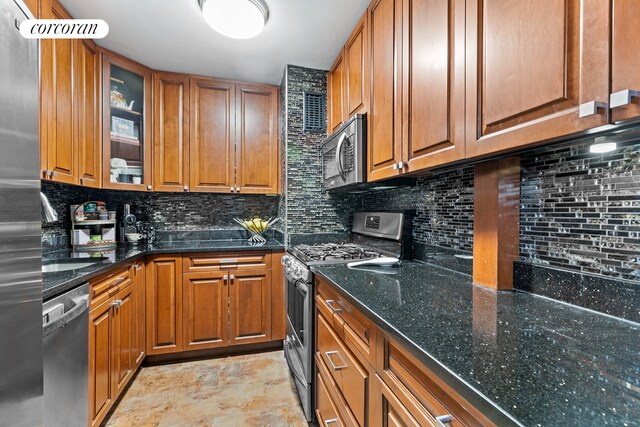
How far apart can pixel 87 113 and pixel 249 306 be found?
6.06ft

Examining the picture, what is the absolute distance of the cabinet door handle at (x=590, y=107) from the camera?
58 centimetres

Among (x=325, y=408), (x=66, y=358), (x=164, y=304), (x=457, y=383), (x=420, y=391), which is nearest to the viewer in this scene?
(x=457, y=383)

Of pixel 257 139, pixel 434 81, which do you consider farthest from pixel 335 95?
pixel 434 81

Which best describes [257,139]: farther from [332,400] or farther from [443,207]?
[332,400]

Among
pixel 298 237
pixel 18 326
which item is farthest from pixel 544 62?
pixel 298 237

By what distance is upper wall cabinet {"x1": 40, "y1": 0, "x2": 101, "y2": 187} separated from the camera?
156 centimetres

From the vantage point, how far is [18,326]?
695mm

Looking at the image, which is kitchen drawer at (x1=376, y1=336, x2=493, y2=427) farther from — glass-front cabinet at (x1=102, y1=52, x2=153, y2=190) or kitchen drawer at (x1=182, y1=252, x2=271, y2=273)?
glass-front cabinet at (x1=102, y1=52, x2=153, y2=190)

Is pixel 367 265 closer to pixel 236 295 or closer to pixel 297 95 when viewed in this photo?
pixel 236 295

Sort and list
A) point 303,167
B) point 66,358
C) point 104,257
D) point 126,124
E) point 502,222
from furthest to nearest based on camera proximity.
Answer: point 303,167, point 126,124, point 104,257, point 66,358, point 502,222

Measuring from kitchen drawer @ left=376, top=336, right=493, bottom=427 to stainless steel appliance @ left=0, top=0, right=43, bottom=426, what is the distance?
3.05 feet

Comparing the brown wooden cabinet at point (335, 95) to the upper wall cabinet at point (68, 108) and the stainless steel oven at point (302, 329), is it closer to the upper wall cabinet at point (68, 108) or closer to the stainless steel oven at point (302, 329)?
the stainless steel oven at point (302, 329)

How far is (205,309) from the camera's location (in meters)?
2.32

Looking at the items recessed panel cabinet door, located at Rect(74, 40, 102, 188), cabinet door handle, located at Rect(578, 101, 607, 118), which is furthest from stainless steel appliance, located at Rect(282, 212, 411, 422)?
recessed panel cabinet door, located at Rect(74, 40, 102, 188)
